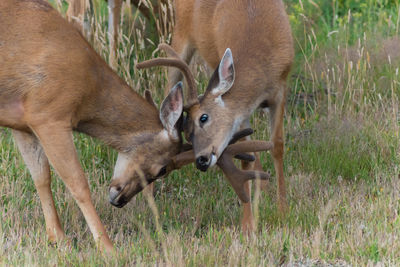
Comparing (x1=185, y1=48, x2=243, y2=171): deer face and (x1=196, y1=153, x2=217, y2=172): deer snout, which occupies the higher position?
(x1=185, y1=48, x2=243, y2=171): deer face

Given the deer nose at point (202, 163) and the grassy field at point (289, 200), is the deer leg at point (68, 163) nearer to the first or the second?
the grassy field at point (289, 200)

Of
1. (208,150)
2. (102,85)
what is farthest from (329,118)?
(102,85)

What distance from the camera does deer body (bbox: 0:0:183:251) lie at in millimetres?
5355

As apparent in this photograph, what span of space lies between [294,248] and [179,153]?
1.21m

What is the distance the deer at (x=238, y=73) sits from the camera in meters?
5.87

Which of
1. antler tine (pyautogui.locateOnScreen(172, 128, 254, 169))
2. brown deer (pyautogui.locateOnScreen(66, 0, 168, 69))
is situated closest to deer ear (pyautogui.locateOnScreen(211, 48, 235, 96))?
antler tine (pyautogui.locateOnScreen(172, 128, 254, 169))

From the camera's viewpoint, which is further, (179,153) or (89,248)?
(179,153)

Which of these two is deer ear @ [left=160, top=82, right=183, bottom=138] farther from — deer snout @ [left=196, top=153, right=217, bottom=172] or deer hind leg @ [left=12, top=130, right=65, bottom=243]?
deer hind leg @ [left=12, top=130, right=65, bottom=243]

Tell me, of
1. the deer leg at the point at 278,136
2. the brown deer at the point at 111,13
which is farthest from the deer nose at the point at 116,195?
the brown deer at the point at 111,13

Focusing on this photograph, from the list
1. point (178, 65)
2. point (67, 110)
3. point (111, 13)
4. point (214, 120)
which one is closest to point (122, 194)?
point (67, 110)

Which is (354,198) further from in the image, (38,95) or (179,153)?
(38,95)

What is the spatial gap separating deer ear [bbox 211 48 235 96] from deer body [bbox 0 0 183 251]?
50 centimetres

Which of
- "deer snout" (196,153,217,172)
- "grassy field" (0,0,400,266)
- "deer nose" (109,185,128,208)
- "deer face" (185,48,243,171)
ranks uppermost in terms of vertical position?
"deer face" (185,48,243,171)

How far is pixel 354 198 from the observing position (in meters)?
6.31
